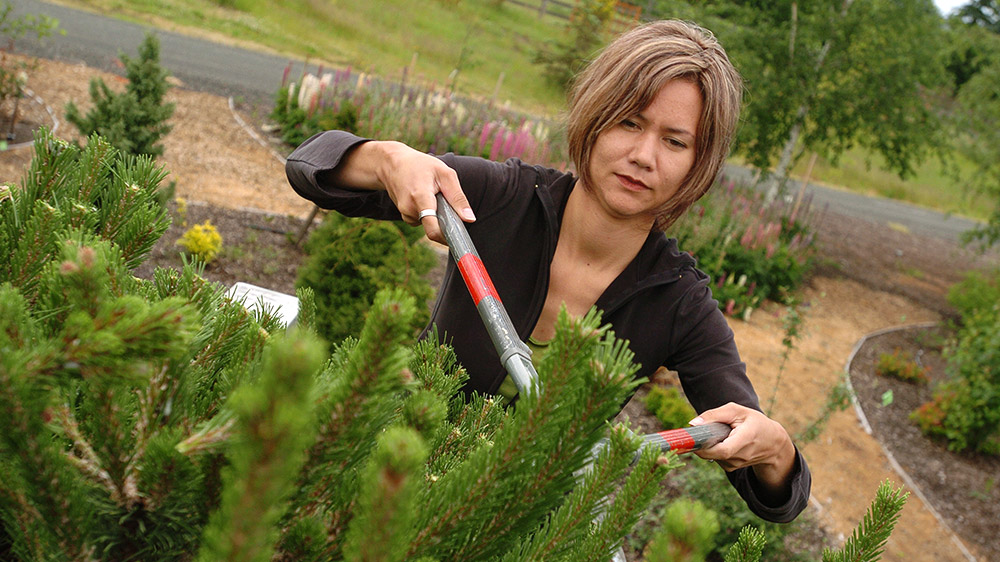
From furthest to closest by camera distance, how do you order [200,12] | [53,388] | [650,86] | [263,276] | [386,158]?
[200,12], [263,276], [650,86], [386,158], [53,388]

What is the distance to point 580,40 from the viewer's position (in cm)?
2492

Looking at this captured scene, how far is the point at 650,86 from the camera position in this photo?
6.97ft

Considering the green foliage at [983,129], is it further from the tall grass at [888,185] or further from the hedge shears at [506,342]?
the tall grass at [888,185]

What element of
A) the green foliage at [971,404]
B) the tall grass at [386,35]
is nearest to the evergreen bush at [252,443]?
the green foliage at [971,404]

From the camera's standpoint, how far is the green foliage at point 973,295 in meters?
12.6

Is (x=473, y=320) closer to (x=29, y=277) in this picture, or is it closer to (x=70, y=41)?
(x=29, y=277)

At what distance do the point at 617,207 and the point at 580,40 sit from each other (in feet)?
79.1

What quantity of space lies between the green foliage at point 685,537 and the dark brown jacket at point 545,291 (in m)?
1.70

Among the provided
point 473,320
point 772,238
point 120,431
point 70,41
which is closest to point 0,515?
point 120,431

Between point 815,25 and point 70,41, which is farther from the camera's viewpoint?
point 70,41

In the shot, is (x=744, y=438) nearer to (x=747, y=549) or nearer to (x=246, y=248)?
(x=747, y=549)

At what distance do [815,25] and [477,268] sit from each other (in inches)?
525

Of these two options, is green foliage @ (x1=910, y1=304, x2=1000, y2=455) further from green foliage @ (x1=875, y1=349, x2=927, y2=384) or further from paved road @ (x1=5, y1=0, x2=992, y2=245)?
paved road @ (x1=5, y1=0, x2=992, y2=245)

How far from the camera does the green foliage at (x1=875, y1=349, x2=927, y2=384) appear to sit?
32.3 feet
